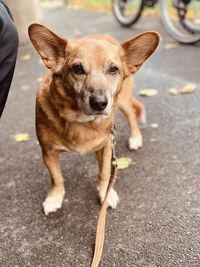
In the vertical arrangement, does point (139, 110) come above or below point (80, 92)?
below

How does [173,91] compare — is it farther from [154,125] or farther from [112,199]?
[112,199]

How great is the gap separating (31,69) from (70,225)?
3380 millimetres

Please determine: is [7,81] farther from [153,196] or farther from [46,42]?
[153,196]

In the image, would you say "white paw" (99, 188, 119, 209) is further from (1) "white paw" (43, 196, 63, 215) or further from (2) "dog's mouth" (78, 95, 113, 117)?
(2) "dog's mouth" (78, 95, 113, 117)

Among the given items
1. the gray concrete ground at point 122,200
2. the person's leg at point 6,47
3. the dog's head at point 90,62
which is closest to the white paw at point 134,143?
the gray concrete ground at point 122,200

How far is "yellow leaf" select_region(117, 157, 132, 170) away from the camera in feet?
10.2

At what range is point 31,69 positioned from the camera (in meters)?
5.49

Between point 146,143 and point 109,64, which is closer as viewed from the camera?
point 109,64

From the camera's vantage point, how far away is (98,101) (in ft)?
7.06

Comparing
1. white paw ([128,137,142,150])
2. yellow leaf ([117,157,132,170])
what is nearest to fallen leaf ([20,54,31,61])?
white paw ([128,137,142,150])

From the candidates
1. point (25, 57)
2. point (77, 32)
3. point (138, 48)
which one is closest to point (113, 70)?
point (138, 48)

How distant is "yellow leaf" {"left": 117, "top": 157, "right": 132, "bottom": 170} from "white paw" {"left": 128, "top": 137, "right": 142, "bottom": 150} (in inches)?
5.5

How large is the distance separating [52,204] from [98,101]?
35.6 inches

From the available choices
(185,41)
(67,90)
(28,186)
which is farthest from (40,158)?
(185,41)
